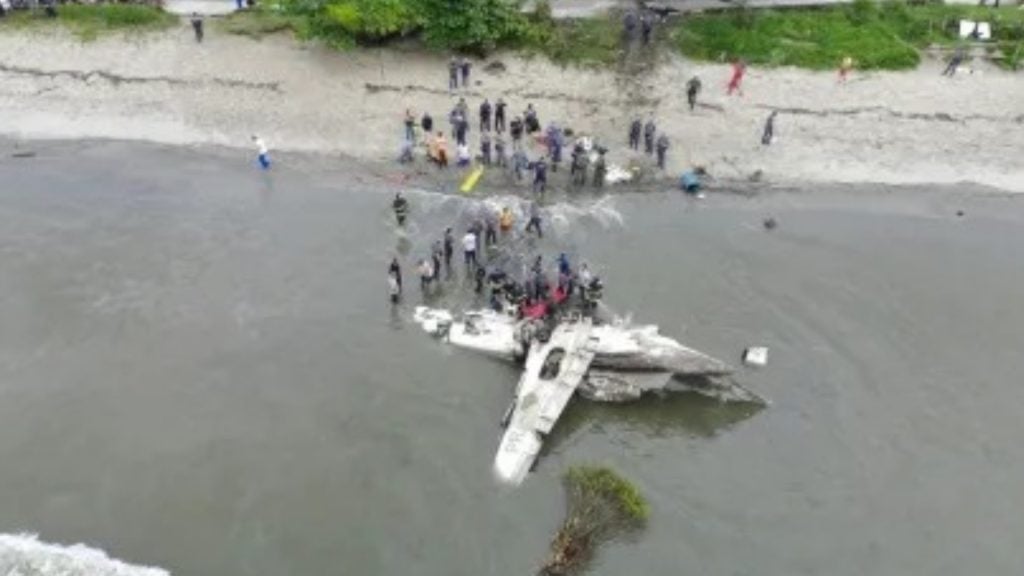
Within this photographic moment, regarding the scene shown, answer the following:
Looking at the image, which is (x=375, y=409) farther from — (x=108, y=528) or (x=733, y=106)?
(x=733, y=106)

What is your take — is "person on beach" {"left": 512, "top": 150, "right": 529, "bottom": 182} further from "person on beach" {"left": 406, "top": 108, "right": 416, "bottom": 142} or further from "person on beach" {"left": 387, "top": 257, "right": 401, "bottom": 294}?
"person on beach" {"left": 387, "top": 257, "right": 401, "bottom": 294}

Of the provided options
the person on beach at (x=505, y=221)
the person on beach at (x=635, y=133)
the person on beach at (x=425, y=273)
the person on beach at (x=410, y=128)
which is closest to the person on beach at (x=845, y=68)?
the person on beach at (x=635, y=133)

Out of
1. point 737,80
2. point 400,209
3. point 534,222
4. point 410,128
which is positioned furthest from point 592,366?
point 737,80

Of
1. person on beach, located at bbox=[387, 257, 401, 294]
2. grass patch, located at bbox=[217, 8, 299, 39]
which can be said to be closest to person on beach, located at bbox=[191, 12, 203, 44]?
grass patch, located at bbox=[217, 8, 299, 39]

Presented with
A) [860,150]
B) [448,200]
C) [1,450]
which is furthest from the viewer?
[860,150]

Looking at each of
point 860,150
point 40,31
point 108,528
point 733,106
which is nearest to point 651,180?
point 733,106
